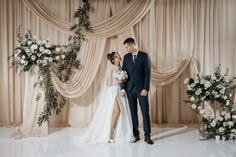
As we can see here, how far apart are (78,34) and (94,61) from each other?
1.73ft

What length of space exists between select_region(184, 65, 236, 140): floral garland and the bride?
112 centimetres

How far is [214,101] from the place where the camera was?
6012 millimetres

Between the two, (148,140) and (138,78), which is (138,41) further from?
(148,140)

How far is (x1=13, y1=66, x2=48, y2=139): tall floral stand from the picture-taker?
5.85 m

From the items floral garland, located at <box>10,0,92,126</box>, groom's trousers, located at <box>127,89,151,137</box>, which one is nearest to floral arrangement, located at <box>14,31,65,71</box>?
floral garland, located at <box>10,0,92,126</box>

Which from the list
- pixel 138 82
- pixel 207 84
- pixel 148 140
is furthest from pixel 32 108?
pixel 207 84

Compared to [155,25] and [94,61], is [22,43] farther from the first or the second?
[155,25]

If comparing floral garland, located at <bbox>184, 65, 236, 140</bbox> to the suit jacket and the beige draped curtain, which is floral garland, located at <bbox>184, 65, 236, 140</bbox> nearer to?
the beige draped curtain

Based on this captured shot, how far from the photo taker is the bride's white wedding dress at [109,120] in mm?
5480

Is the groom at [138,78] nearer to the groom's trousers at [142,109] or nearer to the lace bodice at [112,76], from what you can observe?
the groom's trousers at [142,109]

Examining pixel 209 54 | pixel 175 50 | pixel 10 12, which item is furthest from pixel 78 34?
pixel 209 54

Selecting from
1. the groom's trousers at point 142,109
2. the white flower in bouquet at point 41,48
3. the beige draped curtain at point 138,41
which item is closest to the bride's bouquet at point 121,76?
the groom's trousers at point 142,109

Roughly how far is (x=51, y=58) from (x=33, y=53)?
281 mm

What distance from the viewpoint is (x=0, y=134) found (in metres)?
5.98
